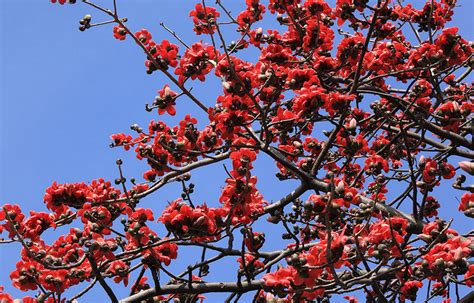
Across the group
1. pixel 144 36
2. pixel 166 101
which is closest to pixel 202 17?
pixel 144 36

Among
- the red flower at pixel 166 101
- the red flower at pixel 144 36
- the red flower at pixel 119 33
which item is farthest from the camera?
the red flower at pixel 119 33

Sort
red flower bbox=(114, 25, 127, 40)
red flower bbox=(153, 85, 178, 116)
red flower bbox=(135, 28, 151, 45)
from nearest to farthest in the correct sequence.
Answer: red flower bbox=(153, 85, 178, 116) < red flower bbox=(135, 28, 151, 45) < red flower bbox=(114, 25, 127, 40)

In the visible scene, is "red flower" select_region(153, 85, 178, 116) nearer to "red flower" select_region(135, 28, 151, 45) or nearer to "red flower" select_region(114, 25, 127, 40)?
"red flower" select_region(135, 28, 151, 45)

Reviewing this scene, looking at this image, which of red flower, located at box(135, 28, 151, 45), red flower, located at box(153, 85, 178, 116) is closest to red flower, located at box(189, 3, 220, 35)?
red flower, located at box(135, 28, 151, 45)

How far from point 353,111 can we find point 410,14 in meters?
1.42

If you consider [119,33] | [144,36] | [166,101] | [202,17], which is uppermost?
[202,17]

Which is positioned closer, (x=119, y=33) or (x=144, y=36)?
(x=144, y=36)

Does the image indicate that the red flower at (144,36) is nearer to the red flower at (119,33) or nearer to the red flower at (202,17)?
the red flower at (119,33)

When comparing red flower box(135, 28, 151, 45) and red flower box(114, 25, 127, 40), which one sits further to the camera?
red flower box(114, 25, 127, 40)

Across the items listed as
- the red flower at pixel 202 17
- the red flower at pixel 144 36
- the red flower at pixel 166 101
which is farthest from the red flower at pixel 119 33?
the red flower at pixel 166 101

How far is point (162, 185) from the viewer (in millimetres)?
4672

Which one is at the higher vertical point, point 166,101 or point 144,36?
point 144,36

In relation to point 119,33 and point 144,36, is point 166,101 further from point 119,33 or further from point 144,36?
point 119,33

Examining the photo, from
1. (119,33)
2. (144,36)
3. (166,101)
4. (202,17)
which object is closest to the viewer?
(166,101)
